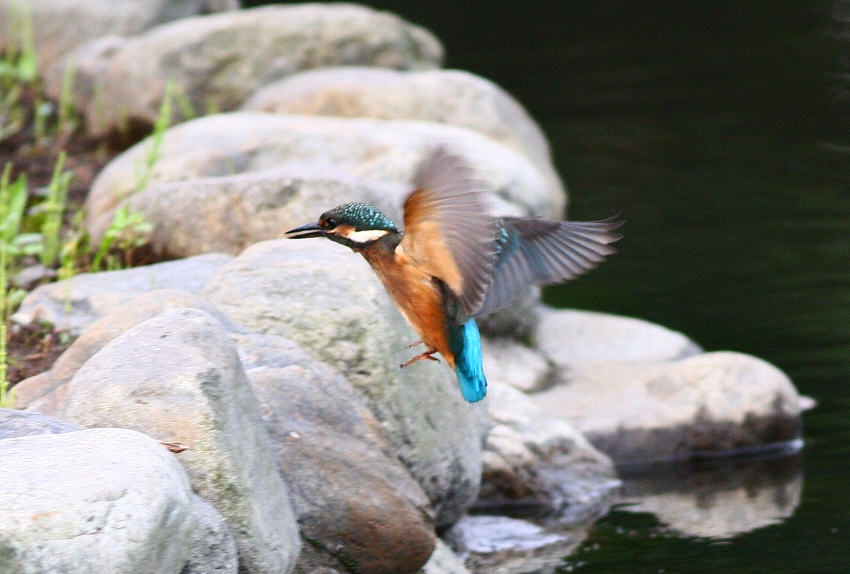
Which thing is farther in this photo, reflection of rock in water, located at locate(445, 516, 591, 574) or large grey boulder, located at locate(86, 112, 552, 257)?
large grey boulder, located at locate(86, 112, 552, 257)

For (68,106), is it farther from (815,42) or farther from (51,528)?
(815,42)

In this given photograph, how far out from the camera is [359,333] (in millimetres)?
3662

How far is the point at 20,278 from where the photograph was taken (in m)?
4.95

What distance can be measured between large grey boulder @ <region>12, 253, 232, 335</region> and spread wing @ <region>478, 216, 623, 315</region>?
1.14m

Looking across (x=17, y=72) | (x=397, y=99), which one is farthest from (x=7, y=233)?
(x=17, y=72)

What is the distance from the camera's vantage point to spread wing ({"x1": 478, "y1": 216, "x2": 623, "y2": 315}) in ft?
11.4

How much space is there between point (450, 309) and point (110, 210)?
9.49 feet

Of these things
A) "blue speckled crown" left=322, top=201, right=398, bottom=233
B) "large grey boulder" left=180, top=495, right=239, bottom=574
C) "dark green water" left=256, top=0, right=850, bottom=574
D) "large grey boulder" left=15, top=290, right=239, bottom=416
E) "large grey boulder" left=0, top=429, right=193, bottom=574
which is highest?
"blue speckled crown" left=322, top=201, right=398, bottom=233

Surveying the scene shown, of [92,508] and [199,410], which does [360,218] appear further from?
[92,508]

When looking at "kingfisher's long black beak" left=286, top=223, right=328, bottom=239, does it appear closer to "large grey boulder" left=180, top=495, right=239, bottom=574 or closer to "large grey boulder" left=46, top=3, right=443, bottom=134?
"large grey boulder" left=180, top=495, right=239, bottom=574

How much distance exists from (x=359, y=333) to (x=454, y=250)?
2.73ft

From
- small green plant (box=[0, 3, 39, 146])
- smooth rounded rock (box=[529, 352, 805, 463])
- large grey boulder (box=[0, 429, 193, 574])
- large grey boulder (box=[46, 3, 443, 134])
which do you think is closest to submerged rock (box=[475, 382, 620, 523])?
smooth rounded rock (box=[529, 352, 805, 463])

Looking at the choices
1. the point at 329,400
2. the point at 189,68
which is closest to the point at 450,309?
the point at 329,400

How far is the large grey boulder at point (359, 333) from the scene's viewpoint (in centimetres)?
366
